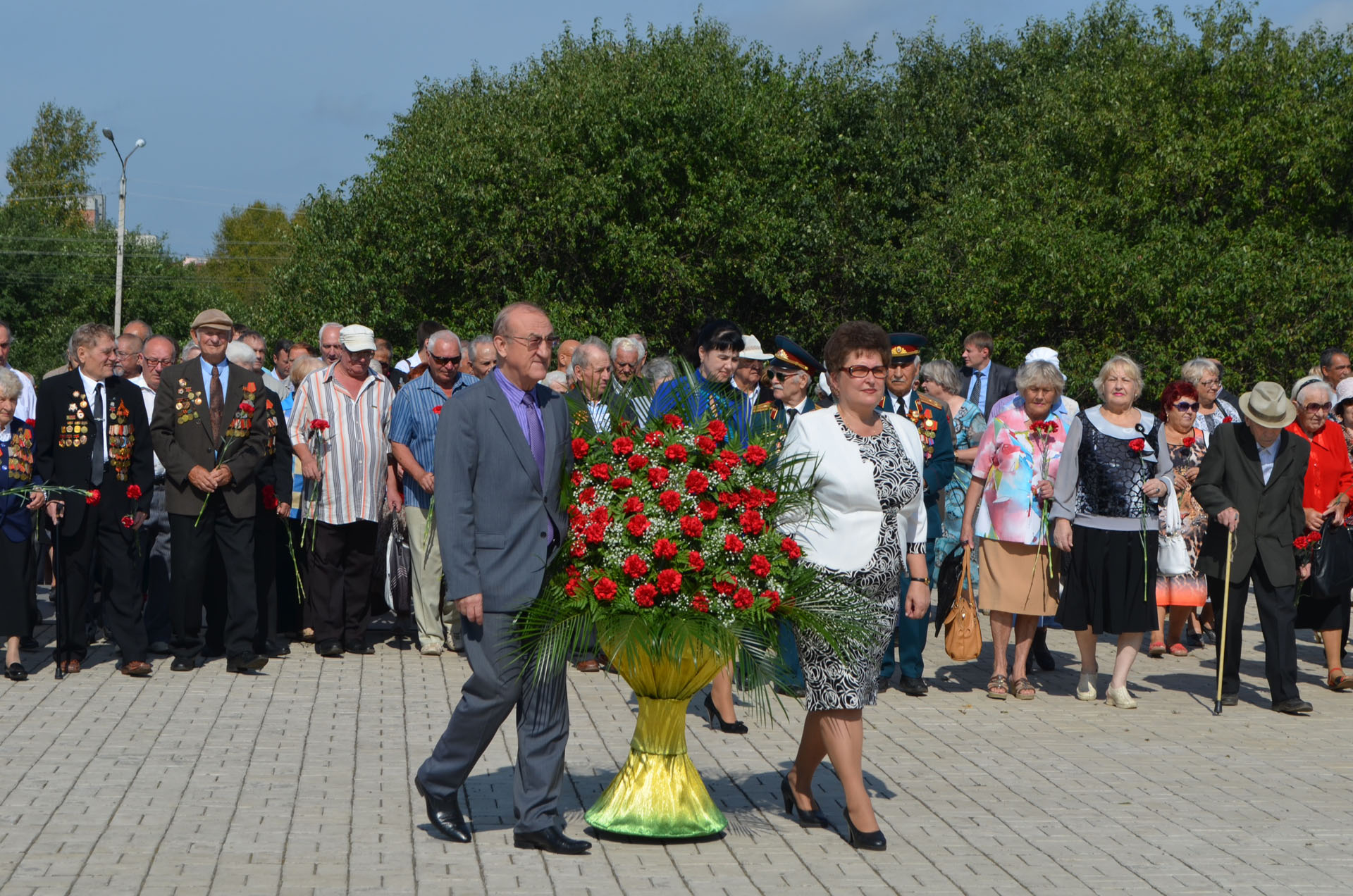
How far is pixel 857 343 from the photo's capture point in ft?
20.1

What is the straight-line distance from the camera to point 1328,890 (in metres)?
5.52

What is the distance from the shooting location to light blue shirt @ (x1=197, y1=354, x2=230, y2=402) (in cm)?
999

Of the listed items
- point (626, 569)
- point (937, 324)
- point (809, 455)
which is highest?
point (937, 324)

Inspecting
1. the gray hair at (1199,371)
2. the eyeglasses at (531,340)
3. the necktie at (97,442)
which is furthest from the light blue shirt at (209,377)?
→ the gray hair at (1199,371)

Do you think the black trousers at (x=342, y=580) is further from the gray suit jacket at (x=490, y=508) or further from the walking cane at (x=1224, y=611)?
the walking cane at (x=1224, y=611)

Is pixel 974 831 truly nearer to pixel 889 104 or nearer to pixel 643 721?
pixel 643 721

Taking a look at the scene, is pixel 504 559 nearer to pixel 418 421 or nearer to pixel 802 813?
pixel 802 813

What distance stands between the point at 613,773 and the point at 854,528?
200cm

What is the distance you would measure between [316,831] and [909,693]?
15.5 ft

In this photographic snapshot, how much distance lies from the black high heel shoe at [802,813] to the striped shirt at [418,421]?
16.3ft

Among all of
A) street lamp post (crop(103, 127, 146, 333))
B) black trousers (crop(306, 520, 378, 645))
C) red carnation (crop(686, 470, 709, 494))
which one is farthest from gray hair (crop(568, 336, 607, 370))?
street lamp post (crop(103, 127, 146, 333))

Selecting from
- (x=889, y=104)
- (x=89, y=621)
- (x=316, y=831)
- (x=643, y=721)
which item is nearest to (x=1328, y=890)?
(x=643, y=721)

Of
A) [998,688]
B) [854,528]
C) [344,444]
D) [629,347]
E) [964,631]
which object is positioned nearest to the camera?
[854,528]

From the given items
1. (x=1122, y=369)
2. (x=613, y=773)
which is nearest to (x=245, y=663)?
(x=613, y=773)
